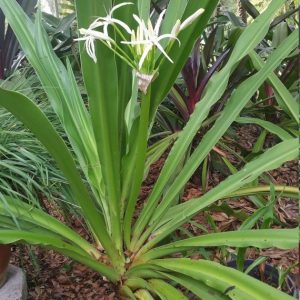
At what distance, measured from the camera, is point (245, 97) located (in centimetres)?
114

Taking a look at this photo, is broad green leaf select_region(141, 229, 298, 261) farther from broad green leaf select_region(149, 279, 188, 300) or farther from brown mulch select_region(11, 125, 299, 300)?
brown mulch select_region(11, 125, 299, 300)

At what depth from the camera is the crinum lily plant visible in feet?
2.88

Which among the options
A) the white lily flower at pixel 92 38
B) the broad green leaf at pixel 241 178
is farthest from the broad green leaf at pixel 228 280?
the white lily flower at pixel 92 38

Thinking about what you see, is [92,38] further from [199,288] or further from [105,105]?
[199,288]

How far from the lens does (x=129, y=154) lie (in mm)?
1106

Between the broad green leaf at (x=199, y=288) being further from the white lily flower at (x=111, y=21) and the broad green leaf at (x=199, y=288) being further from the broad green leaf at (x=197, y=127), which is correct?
the white lily flower at (x=111, y=21)

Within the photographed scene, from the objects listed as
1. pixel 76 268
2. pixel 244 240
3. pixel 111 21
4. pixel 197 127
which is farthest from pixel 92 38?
pixel 76 268

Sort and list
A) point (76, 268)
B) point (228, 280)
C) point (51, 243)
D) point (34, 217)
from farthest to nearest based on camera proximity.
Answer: point (76, 268)
point (34, 217)
point (51, 243)
point (228, 280)

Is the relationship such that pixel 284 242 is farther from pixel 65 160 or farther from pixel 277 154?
pixel 65 160

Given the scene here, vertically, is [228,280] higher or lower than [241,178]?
lower

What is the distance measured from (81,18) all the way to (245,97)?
1.56ft

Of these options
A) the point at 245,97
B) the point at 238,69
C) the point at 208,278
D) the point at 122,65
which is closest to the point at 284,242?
the point at 208,278

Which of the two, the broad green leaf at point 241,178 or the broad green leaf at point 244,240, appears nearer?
the broad green leaf at point 244,240

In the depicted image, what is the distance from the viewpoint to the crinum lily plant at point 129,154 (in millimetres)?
876
